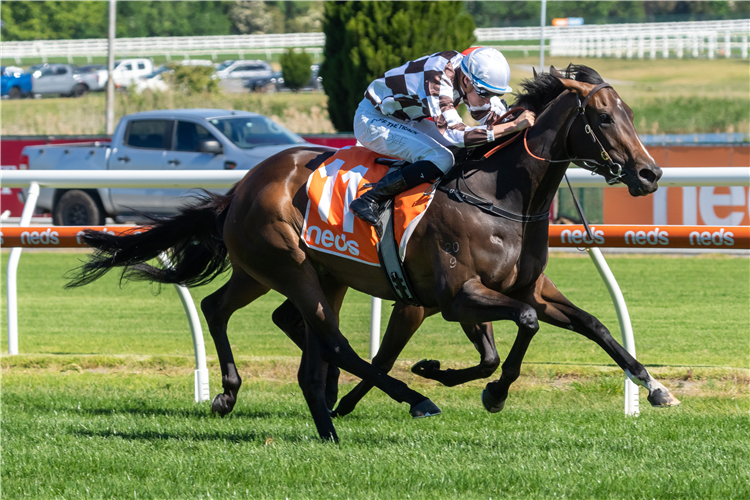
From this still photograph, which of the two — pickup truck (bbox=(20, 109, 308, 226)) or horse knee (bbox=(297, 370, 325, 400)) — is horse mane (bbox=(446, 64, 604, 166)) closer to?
horse knee (bbox=(297, 370, 325, 400))

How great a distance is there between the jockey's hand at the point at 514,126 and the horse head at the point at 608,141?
18 centimetres

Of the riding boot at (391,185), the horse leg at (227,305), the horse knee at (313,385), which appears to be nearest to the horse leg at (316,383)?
the horse knee at (313,385)

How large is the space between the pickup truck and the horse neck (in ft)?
28.5

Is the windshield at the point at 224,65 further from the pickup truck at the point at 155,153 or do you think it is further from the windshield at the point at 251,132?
the windshield at the point at 251,132

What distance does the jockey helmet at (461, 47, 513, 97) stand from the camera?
12.9 ft

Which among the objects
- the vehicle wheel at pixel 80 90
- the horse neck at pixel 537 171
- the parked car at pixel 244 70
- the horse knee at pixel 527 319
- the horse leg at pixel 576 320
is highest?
the horse neck at pixel 537 171

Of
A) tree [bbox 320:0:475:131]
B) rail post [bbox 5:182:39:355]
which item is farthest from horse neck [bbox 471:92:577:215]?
tree [bbox 320:0:475:131]

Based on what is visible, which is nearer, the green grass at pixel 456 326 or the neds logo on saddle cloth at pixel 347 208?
the neds logo on saddle cloth at pixel 347 208

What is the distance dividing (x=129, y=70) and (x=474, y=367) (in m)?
42.1

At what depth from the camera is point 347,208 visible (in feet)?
13.6

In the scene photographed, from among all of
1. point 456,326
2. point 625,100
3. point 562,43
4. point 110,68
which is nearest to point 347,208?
point 456,326

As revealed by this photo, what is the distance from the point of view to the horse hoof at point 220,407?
475cm

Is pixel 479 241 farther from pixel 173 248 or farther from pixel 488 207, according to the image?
pixel 173 248

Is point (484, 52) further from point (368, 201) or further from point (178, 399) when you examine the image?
point (178, 399)
